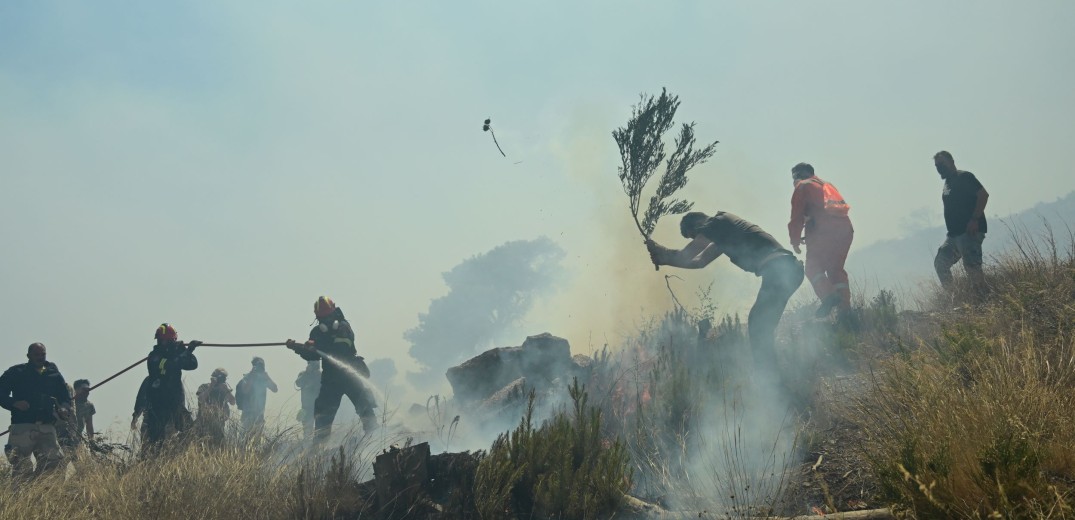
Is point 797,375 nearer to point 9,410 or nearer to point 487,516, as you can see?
point 487,516

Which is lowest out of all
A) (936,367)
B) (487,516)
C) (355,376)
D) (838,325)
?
(487,516)

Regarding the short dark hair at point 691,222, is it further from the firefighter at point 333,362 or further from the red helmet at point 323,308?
the red helmet at point 323,308

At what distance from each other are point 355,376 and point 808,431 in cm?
582

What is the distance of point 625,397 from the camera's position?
6.27m

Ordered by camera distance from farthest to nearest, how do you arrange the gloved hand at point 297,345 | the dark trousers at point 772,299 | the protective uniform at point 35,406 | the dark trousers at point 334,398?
the gloved hand at point 297,345, the dark trousers at point 334,398, the protective uniform at point 35,406, the dark trousers at point 772,299

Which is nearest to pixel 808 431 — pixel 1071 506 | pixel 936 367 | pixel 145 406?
pixel 936 367

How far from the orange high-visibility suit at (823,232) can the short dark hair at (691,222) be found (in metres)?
1.33

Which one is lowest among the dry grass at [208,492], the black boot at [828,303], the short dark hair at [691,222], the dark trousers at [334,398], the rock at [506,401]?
the dry grass at [208,492]

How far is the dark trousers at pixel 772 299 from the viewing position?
20.7 feet

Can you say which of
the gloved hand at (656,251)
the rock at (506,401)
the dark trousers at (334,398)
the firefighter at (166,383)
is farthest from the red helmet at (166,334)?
the gloved hand at (656,251)

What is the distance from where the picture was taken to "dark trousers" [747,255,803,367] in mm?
6312

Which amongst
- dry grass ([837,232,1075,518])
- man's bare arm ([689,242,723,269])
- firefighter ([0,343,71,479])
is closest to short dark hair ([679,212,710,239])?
man's bare arm ([689,242,723,269])

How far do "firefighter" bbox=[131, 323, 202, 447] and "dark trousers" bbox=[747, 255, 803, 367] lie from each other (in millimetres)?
6249

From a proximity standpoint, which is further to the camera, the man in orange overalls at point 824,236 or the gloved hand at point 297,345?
the gloved hand at point 297,345
